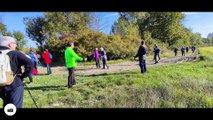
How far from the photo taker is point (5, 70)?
3861 millimetres

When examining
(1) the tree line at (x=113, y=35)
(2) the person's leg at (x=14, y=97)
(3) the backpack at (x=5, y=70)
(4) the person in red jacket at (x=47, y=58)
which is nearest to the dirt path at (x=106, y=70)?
(4) the person in red jacket at (x=47, y=58)

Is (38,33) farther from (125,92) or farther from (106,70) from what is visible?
(106,70)

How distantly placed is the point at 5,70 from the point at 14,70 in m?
0.15

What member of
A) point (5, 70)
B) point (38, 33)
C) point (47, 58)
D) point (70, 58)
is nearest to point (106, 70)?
point (47, 58)

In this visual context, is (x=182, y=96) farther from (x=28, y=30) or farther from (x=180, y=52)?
(x=28, y=30)

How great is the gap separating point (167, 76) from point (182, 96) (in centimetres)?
293

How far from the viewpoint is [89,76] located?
9.73 m

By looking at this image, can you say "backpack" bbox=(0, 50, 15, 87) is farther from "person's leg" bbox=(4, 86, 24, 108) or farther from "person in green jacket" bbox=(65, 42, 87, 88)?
"person in green jacket" bbox=(65, 42, 87, 88)

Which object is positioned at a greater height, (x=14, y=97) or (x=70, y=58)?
(x=70, y=58)

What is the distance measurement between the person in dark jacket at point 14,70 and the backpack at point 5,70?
49 mm
